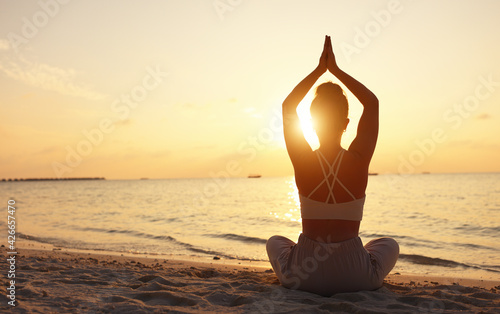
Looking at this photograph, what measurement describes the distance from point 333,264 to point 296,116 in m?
1.30

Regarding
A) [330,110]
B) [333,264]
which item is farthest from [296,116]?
[333,264]

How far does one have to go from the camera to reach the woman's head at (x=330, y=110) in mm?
3281

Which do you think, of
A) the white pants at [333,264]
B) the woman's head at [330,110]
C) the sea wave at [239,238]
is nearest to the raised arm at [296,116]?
the woman's head at [330,110]

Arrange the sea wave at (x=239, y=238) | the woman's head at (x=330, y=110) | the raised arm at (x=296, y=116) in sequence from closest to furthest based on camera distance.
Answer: the woman's head at (x=330, y=110)
the raised arm at (x=296, y=116)
the sea wave at (x=239, y=238)

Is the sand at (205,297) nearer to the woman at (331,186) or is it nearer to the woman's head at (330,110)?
the woman at (331,186)

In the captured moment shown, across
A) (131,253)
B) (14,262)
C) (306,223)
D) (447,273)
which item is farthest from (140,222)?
(306,223)

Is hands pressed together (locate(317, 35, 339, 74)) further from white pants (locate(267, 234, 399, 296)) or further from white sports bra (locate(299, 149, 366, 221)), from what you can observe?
white pants (locate(267, 234, 399, 296))

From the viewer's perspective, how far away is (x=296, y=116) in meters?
3.46

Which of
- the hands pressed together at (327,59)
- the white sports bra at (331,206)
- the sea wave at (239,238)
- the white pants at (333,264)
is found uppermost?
the hands pressed together at (327,59)

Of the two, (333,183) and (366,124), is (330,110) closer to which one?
(366,124)

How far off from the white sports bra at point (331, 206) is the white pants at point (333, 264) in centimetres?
24

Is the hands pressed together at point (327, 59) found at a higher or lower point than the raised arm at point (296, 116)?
higher

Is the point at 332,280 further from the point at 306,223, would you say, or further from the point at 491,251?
the point at 491,251

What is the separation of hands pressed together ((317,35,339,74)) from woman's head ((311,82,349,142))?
0.64ft
